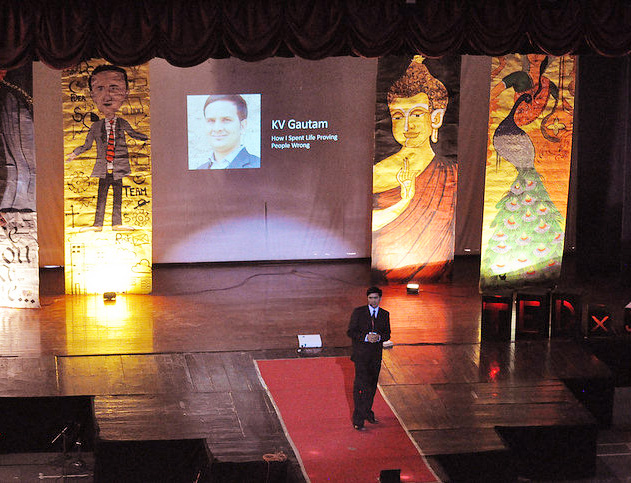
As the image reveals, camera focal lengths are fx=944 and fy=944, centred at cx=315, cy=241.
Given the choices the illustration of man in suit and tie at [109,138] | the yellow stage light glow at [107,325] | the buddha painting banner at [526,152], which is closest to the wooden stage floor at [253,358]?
the yellow stage light glow at [107,325]

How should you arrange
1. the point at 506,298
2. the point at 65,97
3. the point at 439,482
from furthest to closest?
the point at 65,97 → the point at 506,298 → the point at 439,482

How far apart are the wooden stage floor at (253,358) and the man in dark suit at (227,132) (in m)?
1.55

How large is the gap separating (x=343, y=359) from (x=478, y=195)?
195 inches

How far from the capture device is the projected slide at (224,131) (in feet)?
41.3

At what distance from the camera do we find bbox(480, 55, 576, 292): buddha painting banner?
11.1 m

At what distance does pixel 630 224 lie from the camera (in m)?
12.2

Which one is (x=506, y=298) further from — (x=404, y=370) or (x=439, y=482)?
(x=439, y=482)

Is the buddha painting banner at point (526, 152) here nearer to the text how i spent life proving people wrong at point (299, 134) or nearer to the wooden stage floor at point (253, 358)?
the wooden stage floor at point (253, 358)

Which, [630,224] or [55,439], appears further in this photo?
[630,224]

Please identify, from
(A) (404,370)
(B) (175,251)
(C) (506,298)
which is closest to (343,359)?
(A) (404,370)

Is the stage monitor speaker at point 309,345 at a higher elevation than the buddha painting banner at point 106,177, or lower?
lower

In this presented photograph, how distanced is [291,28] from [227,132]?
3.89m

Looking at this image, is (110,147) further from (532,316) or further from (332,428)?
(532,316)

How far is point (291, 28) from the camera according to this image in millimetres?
8969
